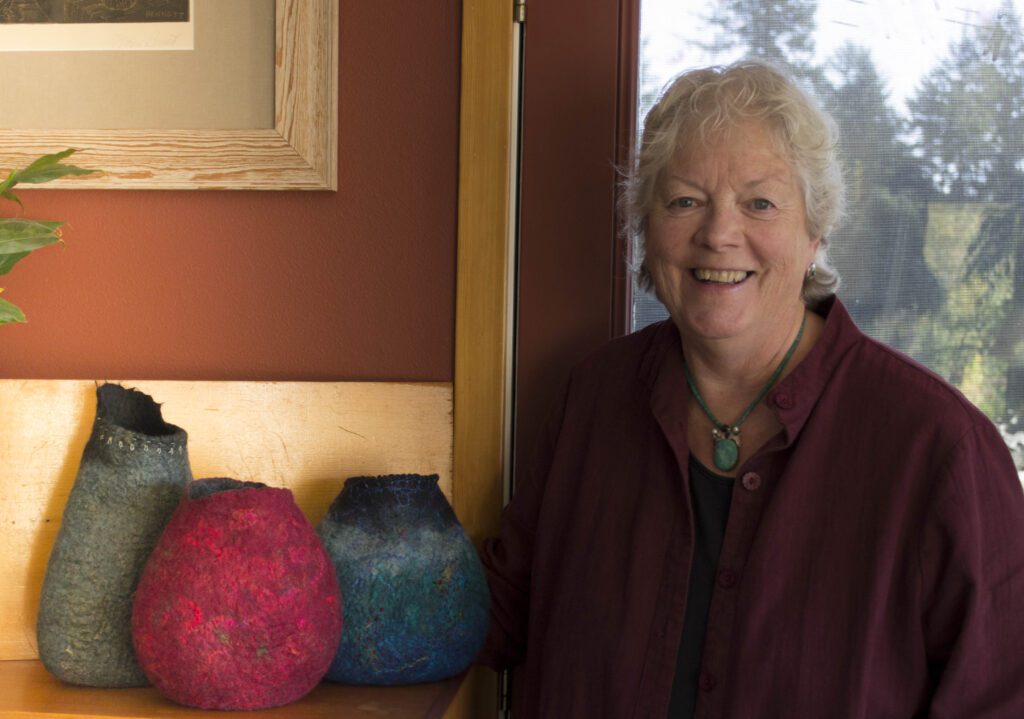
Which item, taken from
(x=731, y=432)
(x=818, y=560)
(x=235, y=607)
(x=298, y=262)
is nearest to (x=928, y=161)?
(x=731, y=432)

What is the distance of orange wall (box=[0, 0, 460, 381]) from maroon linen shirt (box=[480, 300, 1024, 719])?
1.19 ft

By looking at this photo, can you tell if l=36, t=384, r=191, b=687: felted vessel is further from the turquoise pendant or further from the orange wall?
the turquoise pendant

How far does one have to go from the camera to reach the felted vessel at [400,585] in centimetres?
144

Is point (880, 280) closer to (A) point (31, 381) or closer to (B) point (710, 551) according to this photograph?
(B) point (710, 551)

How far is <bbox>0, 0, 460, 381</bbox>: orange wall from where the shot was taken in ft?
5.48

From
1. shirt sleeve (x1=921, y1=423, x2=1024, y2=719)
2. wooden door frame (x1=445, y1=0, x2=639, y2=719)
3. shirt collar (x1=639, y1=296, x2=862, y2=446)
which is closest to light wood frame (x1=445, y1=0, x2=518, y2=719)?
wooden door frame (x1=445, y1=0, x2=639, y2=719)

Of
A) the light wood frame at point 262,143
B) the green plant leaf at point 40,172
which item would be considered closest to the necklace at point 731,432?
the light wood frame at point 262,143

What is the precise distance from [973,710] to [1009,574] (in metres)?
0.15

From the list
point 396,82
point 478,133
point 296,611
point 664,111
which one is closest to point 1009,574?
point 664,111

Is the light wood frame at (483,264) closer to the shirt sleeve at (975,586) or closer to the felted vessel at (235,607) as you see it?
the felted vessel at (235,607)

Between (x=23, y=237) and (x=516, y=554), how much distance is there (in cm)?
76

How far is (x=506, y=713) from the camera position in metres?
1.71

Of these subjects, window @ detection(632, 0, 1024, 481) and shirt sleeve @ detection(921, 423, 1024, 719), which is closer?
shirt sleeve @ detection(921, 423, 1024, 719)

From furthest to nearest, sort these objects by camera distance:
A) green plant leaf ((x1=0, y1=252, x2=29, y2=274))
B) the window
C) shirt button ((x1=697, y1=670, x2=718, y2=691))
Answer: the window < green plant leaf ((x1=0, y1=252, x2=29, y2=274)) < shirt button ((x1=697, y1=670, x2=718, y2=691))
